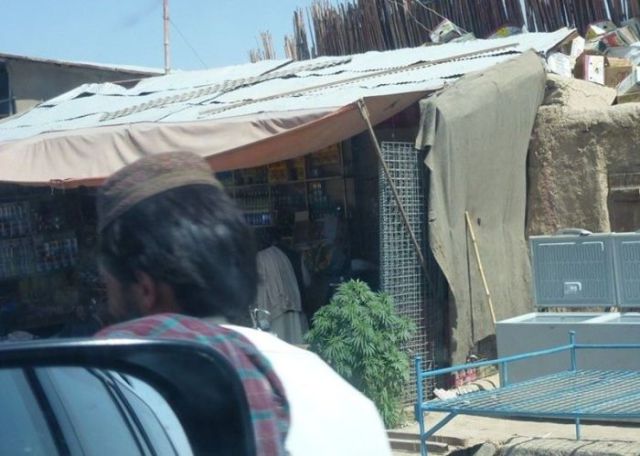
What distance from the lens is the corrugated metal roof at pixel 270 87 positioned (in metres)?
8.54

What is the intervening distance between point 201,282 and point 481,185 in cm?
716

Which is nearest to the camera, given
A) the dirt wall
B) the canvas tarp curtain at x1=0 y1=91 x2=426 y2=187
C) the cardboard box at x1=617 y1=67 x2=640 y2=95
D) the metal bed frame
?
the metal bed frame

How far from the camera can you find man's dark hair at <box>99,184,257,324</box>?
62.9 inches

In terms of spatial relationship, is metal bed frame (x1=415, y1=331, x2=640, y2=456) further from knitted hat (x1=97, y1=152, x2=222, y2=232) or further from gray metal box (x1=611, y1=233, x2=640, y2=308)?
knitted hat (x1=97, y1=152, x2=222, y2=232)

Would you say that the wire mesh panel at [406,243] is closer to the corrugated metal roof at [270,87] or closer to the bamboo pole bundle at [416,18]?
the corrugated metal roof at [270,87]

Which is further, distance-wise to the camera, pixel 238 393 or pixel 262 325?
pixel 262 325

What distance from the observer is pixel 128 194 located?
1644mm

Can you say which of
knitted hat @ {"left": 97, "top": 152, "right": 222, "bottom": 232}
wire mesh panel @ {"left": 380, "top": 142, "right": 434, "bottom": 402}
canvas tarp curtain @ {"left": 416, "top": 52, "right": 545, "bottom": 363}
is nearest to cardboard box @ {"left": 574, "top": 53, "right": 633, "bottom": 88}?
canvas tarp curtain @ {"left": 416, "top": 52, "right": 545, "bottom": 363}

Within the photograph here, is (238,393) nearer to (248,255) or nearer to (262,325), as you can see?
(248,255)

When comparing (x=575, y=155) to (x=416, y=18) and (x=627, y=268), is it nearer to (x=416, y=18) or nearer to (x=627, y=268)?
(x=627, y=268)

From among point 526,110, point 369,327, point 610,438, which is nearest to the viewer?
point 610,438

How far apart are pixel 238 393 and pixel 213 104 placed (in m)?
8.15

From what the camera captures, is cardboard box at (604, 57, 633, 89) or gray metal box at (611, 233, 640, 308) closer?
gray metal box at (611, 233, 640, 308)

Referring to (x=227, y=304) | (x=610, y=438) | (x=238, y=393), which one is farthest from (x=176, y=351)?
(x=610, y=438)
